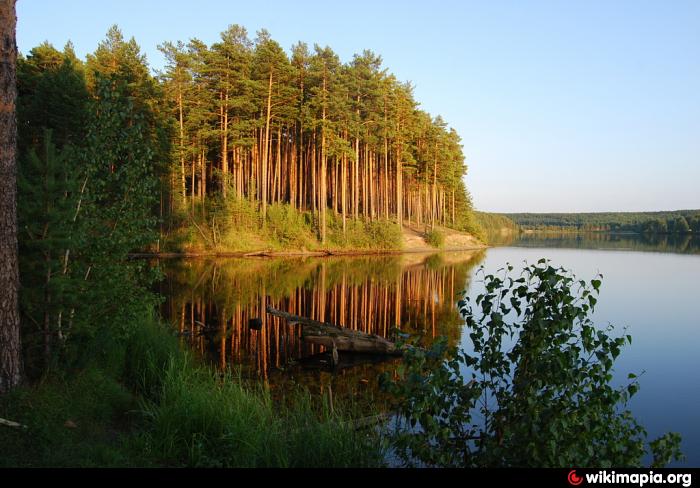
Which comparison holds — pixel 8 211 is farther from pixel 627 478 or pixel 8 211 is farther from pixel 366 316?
pixel 366 316

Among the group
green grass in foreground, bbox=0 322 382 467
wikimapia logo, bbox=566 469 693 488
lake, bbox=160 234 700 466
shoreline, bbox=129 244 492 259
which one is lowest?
lake, bbox=160 234 700 466

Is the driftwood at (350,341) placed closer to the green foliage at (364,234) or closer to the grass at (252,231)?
the grass at (252,231)

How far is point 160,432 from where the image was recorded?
6.51 metres

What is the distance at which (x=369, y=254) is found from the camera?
51.0 meters

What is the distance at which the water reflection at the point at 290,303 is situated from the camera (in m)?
13.7

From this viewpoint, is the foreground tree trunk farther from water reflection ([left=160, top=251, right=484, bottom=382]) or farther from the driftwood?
the driftwood

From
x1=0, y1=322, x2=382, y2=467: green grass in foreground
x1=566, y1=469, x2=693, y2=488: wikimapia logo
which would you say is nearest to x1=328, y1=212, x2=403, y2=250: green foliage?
x1=0, y1=322, x2=382, y2=467: green grass in foreground

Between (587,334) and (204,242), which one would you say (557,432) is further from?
(204,242)

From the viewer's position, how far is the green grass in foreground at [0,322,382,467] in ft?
18.3

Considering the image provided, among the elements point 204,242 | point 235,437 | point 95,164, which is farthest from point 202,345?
point 204,242

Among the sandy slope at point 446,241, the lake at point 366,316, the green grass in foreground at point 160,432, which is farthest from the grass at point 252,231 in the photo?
the green grass in foreground at point 160,432

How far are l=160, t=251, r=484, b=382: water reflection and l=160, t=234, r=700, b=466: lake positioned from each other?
0.05m

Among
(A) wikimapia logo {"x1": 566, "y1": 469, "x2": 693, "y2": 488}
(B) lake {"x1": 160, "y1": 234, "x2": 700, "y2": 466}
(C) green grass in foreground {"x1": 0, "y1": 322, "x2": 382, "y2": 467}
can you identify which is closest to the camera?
(A) wikimapia logo {"x1": 566, "y1": 469, "x2": 693, "y2": 488}

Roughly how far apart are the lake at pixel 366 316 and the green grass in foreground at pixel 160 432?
194 cm
